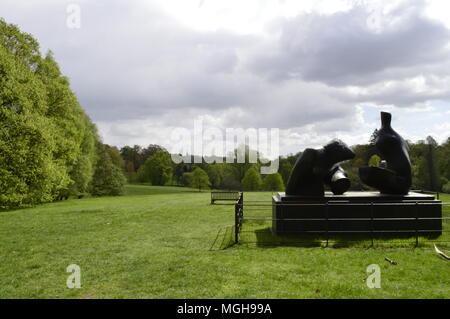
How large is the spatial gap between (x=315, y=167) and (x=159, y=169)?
192ft

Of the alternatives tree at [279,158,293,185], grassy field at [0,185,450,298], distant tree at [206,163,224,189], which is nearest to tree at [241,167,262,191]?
tree at [279,158,293,185]

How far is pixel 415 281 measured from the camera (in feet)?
22.1

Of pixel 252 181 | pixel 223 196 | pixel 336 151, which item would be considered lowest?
pixel 223 196

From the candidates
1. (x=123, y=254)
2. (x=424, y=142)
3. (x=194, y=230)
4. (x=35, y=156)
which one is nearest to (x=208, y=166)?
(x=424, y=142)

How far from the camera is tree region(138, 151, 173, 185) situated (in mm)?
67938

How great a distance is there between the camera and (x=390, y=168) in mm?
12484

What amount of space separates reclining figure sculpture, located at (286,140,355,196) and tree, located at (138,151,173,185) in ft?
187

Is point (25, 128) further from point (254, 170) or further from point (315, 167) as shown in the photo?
point (254, 170)

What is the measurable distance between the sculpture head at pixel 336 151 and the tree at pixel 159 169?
188 ft

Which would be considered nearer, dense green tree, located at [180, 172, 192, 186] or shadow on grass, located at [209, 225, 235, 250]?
shadow on grass, located at [209, 225, 235, 250]

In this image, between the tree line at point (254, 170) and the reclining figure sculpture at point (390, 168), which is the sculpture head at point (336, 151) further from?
the tree line at point (254, 170)

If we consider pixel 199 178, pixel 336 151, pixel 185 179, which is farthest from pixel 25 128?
pixel 185 179

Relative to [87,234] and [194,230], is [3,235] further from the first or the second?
[194,230]

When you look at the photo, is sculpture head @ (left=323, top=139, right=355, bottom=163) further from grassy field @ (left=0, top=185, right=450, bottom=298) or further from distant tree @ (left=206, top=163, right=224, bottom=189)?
distant tree @ (left=206, top=163, right=224, bottom=189)
